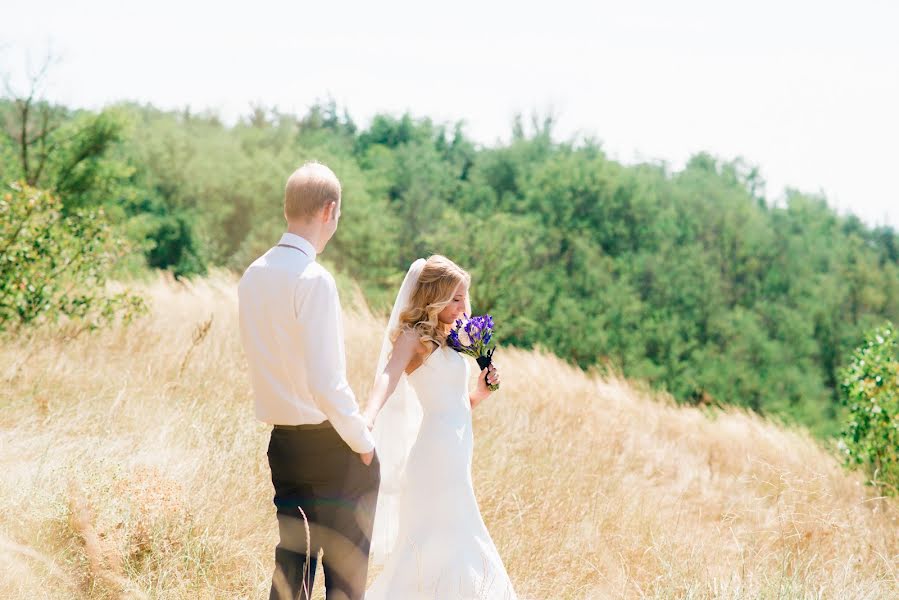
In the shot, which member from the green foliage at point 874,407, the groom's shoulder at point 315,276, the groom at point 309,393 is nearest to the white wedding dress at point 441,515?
the groom at point 309,393

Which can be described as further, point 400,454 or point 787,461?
point 787,461

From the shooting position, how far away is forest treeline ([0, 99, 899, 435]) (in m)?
33.7

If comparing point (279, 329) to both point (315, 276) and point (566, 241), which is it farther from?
point (566, 241)

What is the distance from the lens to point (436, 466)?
167 inches

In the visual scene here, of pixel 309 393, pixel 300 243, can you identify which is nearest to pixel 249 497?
pixel 309 393

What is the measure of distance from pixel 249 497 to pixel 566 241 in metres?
33.2

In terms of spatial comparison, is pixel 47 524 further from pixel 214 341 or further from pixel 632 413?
pixel 632 413

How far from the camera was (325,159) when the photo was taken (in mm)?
38062

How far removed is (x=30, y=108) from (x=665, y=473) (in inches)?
1090

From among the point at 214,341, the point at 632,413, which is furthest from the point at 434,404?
the point at 632,413

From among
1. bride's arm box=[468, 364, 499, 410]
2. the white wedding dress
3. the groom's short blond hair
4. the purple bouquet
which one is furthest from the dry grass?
the groom's short blond hair

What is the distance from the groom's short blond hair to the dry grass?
1.69 metres

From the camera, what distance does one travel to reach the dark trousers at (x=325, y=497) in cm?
330

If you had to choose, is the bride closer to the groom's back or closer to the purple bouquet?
the purple bouquet
